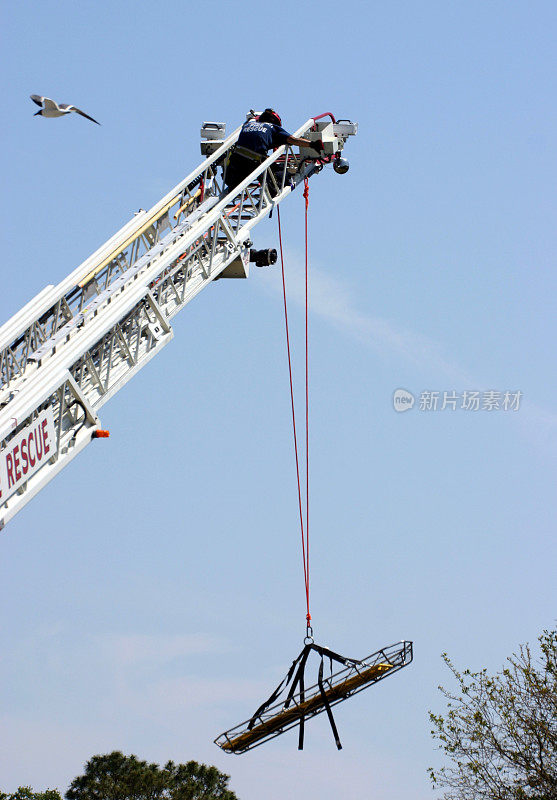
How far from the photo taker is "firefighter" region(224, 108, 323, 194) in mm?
21031

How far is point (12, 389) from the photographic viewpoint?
15.9 meters

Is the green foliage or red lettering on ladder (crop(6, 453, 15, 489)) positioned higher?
the green foliage

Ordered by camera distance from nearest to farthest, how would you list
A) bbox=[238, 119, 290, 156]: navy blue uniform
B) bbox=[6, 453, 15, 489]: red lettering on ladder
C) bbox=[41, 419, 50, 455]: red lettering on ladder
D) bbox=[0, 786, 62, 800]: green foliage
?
bbox=[6, 453, 15, 489]: red lettering on ladder → bbox=[41, 419, 50, 455]: red lettering on ladder → bbox=[238, 119, 290, 156]: navy blue uniform → bbox=[0, 786, 62, 800]: green foliage

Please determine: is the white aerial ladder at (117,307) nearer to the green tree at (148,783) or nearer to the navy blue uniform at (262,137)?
the navy blue uniform at (262,137)

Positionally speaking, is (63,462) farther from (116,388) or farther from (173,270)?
(173,270)

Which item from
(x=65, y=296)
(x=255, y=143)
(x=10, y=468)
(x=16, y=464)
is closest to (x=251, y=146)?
(x=255, y=143)

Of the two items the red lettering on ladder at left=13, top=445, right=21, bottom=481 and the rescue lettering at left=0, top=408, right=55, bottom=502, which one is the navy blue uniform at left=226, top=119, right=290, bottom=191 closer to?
the rescue lettering at left=0, top=408, right=55, bottom=502

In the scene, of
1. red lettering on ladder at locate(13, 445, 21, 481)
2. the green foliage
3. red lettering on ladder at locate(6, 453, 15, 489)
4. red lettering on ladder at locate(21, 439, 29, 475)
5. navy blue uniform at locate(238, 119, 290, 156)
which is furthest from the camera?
the green foliage

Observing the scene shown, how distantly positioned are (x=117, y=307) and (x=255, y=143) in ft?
17.8

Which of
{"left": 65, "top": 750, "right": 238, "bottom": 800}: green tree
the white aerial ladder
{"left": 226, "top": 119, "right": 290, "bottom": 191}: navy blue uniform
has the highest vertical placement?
{"left": 65, "top": 750, "right": 238, "bottom": 800}: green tree

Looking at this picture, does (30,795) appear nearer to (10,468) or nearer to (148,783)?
(148,783)

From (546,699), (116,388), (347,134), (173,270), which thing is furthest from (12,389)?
(546,699)

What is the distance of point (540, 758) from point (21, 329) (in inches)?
496

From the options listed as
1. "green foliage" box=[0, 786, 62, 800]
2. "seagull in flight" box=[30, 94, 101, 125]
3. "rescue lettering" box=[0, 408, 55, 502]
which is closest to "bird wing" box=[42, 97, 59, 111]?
"seagull in flight" box=[30, 94, 101, 125]
